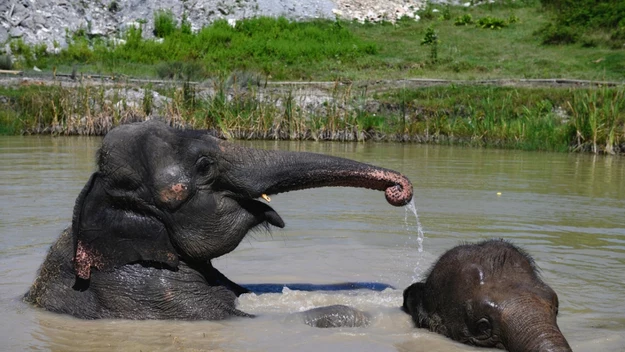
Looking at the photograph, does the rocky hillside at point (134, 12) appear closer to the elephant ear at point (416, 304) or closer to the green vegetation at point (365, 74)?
the green vegetation at point (365, 74)

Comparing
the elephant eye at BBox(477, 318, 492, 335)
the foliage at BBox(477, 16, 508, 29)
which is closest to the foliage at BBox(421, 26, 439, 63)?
the foliage at BBox(477, 16, 508, 29)

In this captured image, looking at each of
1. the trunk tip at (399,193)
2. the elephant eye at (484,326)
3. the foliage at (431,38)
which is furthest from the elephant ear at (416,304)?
the foliage at (431,38)

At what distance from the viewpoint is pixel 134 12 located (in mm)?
48375

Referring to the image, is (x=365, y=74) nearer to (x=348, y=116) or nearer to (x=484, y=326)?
(x=348, y=116)

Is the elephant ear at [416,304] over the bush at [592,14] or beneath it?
beneath

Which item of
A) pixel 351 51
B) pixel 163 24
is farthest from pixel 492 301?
pixel 163 24

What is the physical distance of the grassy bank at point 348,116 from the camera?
77.1ft

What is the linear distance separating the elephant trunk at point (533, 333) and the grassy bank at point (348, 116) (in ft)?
57.0

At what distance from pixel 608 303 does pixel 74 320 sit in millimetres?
4154

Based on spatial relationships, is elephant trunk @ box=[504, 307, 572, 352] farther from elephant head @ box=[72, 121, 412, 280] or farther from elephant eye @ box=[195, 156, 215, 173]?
elephant eye @ box=[195, 156, 215, 173]

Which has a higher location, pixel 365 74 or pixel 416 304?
pixel 365 74

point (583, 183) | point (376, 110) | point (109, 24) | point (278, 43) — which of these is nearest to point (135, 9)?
point (109, 24)

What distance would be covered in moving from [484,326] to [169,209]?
87.9 inches

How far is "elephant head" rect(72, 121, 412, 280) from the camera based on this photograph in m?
6.28
